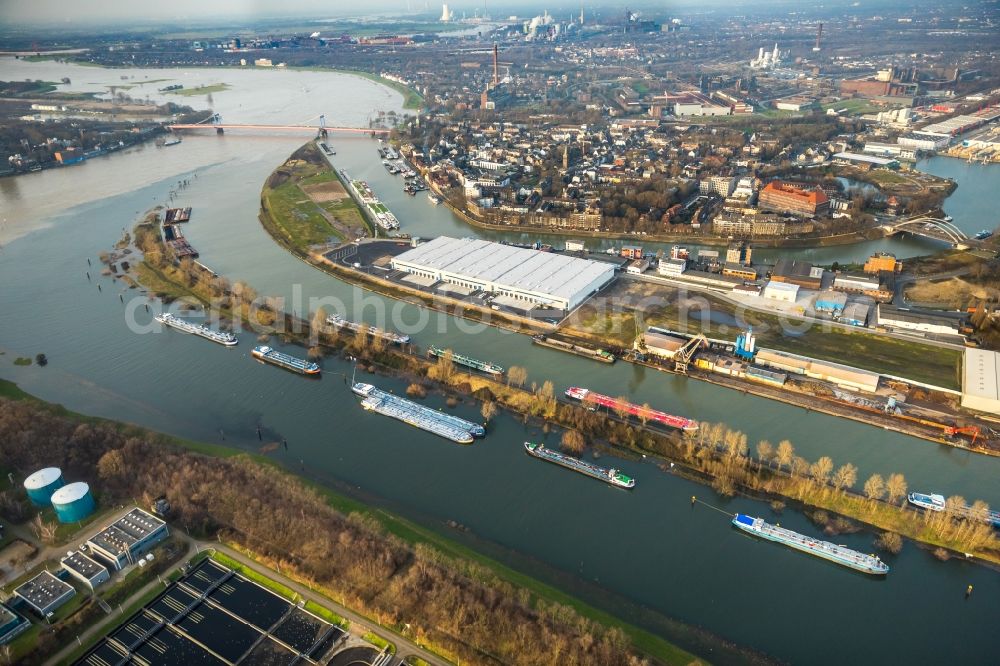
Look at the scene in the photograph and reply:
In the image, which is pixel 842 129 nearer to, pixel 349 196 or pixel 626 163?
pixel 626 163

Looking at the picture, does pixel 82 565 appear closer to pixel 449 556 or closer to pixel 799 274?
pixel 449 556

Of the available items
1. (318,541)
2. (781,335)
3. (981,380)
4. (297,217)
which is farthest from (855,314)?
(297,217)

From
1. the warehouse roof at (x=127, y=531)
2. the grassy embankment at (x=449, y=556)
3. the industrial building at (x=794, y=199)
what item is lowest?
the grassy embankment at (x=449, y=556)

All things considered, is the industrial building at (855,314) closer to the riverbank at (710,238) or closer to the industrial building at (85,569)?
the riverbank at (710,238)

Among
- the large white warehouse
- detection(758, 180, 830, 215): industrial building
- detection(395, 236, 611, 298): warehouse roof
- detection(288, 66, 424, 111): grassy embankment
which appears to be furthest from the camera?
detection(288, 66, 424, 111): grassy embankment

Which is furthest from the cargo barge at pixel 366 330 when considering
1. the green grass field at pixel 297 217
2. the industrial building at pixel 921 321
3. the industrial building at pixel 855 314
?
the industrial building at pixel 921 321

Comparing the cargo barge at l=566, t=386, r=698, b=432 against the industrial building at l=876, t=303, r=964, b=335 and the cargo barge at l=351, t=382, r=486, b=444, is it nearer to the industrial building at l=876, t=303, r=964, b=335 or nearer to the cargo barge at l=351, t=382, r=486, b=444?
the cargo barge at l=351, t=382, r=486, b=444

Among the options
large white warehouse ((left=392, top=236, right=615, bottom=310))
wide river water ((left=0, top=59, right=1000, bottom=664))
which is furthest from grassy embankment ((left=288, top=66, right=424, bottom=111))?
large white warehouse ((left=392, top=236, right=615, bottom=310))
